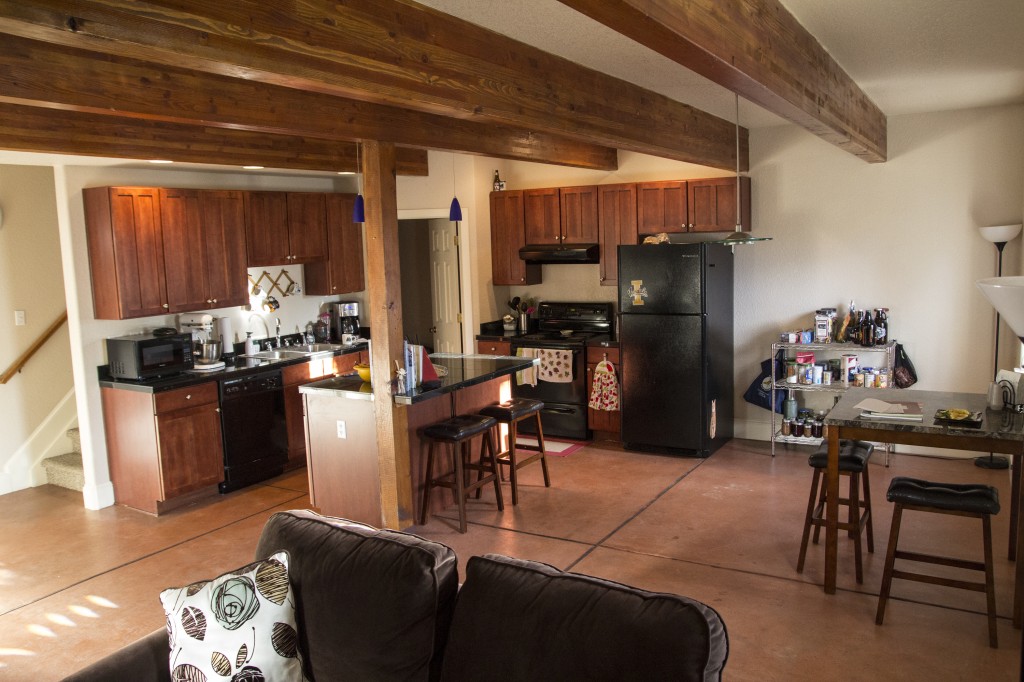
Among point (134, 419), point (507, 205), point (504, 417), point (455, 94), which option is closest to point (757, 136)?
point (507, 205)

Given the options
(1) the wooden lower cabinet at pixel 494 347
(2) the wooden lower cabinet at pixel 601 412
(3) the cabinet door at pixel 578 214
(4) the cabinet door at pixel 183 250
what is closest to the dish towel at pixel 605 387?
(2) the wooden lower cabinet at pixel 601 412

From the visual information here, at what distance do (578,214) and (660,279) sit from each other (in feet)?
3.96

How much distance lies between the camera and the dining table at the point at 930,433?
361 cm

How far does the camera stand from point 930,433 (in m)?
3.70

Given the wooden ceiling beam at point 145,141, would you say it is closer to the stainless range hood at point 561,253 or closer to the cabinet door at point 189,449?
the cabinet door at point 189,449

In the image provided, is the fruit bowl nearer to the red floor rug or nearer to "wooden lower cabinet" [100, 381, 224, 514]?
"wooden lower cabinet" [100, 381, 224, 514]

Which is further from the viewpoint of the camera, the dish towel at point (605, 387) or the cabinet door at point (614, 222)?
the cabinet door at point (614, 222)

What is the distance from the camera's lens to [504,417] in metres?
5.51

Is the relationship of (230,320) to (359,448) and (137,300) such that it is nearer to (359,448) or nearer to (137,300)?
(137,300)

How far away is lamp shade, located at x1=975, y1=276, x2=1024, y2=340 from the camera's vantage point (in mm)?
2396

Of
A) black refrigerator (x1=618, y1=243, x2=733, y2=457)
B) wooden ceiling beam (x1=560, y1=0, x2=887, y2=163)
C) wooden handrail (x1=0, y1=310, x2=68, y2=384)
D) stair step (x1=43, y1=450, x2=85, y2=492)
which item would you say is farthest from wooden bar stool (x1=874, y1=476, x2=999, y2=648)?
wooden handrail (x1=0, y1=310, x2=68, y2=384)

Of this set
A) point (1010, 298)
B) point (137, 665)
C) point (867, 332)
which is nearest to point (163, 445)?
point (137, 665)

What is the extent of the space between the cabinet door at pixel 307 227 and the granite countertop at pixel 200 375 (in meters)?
0.99

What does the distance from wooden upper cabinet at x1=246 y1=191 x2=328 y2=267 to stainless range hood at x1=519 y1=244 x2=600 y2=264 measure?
1.89 meters
